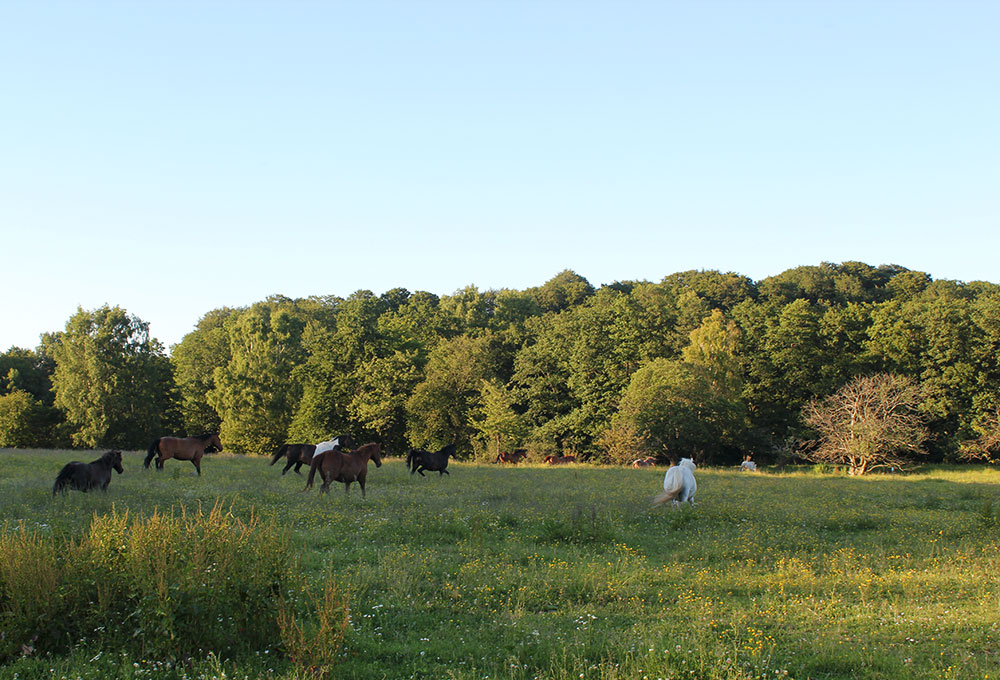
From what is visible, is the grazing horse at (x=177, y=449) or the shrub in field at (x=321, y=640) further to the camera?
the grazing horse at (x=177, y=449)

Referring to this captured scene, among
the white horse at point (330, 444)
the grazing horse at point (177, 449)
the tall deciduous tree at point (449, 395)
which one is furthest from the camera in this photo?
the tall deciduous tree at point (449, 395)

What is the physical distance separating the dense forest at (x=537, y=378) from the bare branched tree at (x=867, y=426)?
484 cm

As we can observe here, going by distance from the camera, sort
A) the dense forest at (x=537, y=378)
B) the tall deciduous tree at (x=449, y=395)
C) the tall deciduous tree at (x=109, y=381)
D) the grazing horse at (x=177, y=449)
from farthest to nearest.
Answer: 1. the tall deciduous tree at (x=449, y=395)
2. the tall deciduous tree at (x=109, y=381)
3. the dense forest at (x=537, y=378)
4. the grazing horse at (x=177, y=449)

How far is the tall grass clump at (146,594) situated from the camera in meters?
6.18

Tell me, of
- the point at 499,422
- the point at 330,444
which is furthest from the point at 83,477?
the point at 499,422

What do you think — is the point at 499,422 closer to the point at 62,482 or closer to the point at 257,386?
the point at 257,386

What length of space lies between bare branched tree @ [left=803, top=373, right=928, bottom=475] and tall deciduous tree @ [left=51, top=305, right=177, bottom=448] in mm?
51317

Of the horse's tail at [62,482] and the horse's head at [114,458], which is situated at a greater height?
the horse's head at [114,458]

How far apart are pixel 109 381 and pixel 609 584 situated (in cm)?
5861

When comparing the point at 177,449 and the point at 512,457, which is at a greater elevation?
the point at 177,449

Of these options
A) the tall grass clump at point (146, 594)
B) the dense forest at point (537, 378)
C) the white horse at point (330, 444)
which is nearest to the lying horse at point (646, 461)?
the dense forest at point (537, 378)

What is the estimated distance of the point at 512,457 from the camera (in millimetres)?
51312

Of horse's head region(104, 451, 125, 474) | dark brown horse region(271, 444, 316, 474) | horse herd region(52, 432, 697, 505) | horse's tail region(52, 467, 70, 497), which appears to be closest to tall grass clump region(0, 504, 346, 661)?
horse's tail region(52, 467, 70, 497)

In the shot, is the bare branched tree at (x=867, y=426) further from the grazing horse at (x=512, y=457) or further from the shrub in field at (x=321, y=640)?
the shrub in field at (x=321, y=640)
